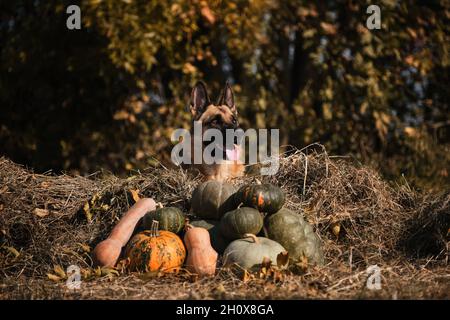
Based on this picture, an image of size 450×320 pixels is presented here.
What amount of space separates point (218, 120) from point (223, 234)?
3.01 m

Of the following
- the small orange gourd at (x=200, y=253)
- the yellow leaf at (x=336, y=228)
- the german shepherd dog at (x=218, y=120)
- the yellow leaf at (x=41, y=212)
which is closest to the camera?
the small orange gourd at (x=200, y=253)

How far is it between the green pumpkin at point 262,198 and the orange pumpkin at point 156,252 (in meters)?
0.62

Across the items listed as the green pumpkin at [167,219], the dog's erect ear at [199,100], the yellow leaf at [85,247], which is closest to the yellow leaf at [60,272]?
the yellow leaf at [85,247]

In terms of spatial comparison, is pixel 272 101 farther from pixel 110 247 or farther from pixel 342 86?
pixel 110 247

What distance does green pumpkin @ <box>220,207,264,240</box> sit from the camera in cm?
422

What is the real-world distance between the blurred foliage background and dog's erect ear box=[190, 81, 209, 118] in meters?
1.80

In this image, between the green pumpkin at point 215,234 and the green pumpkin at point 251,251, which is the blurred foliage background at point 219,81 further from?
the green pumpkin at point 251,251

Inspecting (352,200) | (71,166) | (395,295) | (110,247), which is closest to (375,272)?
(395,295)

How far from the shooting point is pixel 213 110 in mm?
7391

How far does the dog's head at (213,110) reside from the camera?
23.7 feet

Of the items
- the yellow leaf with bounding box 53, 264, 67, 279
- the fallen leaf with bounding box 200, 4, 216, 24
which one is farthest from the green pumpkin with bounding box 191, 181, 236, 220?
the fallen leaf with bounding box 200, 4, 216, 24

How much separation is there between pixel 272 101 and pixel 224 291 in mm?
7062

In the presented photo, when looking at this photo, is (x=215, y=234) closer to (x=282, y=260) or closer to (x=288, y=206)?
(x=282, y=260)

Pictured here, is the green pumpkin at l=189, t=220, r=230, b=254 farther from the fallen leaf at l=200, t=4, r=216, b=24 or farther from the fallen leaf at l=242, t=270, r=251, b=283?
the fallen leaf at l=200, t=4, r=216, b=24
